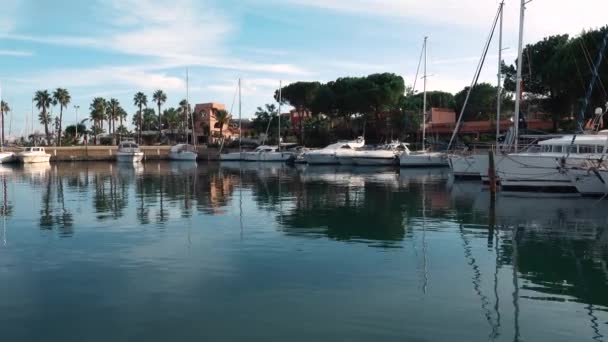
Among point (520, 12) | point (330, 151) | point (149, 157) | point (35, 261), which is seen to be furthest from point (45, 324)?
point (149, 157)

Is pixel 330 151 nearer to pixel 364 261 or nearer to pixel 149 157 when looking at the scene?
pixel 149 157

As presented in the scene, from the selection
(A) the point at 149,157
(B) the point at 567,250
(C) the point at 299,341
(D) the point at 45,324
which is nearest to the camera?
(C) the point at 299,341

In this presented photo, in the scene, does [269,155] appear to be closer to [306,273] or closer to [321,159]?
[321,159]

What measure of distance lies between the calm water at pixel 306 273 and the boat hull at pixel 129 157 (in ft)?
177

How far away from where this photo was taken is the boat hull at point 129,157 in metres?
76.7

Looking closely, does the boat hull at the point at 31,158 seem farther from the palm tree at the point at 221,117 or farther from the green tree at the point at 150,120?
the green tree at the point at 150,120

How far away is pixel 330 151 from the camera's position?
6341cm

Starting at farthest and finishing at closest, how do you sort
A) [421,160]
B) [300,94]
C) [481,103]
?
[481,103]
[300,94]
[421,160]

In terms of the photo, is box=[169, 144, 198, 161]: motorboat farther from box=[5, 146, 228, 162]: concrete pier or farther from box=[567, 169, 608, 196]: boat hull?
box=[567, 169, 608, 196]: boat hull

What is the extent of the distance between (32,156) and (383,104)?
4814 cm

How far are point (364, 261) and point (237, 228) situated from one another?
649 centimetres

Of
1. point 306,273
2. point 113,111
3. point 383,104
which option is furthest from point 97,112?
point 306,273

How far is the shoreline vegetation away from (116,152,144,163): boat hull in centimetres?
1273

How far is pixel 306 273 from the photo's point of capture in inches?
485
